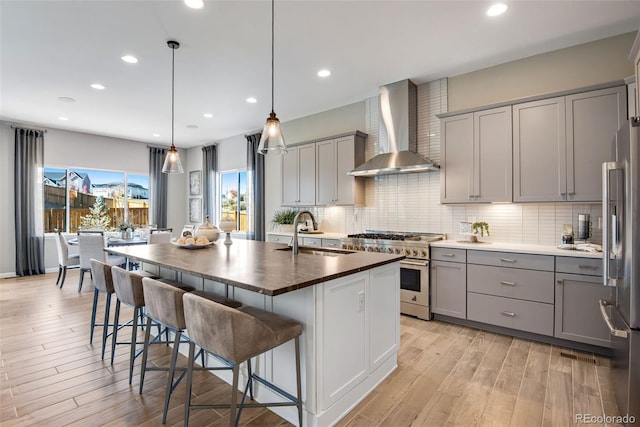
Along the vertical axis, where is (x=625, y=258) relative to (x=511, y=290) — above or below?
above

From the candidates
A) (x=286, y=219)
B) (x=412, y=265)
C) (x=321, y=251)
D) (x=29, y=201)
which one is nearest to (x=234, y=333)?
(x=321, y=251)

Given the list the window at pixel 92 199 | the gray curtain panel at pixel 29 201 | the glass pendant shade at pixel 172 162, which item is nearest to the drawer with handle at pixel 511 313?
the glass pendant shade at pixel 172 162

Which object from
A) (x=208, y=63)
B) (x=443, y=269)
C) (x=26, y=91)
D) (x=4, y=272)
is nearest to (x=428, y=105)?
(x=443, y=269)

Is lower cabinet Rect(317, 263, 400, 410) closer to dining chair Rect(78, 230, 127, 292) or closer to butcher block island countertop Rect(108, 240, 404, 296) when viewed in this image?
butcher block island countertop Rect(108, 240, 404, 296)

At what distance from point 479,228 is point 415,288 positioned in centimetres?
107

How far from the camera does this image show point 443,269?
12.0ft

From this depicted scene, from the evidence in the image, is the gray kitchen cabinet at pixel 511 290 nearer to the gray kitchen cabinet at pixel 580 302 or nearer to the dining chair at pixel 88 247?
Result: the gray kitchen cabinet at pixel 580 302

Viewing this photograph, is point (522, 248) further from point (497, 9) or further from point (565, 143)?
point (497, 9)

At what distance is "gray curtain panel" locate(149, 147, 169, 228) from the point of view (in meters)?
7.99

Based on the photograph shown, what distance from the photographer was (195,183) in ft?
27.9

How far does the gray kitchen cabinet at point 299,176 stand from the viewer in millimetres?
5348

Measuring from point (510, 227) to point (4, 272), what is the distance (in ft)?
28.5

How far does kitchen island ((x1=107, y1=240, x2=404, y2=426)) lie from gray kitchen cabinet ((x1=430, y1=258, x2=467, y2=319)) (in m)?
1.28

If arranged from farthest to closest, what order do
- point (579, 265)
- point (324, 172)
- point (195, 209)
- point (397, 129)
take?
point (195, 209)
point (324, 172)
point (397, 129)
point (579, 265)
